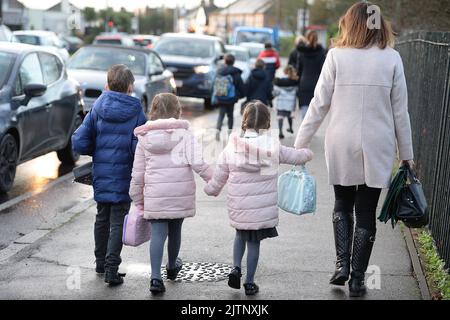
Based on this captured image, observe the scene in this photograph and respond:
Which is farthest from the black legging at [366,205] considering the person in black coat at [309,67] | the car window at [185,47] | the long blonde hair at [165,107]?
the car window at [185,47]

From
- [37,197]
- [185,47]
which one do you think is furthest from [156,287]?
[185,47]

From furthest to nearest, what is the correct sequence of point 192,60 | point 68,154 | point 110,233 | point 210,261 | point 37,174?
point 192,60
point 68,154
point 37,174
point 210,261
point 110,233

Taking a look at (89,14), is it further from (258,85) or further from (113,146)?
(113,146)

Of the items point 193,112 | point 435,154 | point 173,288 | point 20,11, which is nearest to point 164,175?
point 173,288

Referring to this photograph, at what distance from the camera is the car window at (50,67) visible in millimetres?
11469

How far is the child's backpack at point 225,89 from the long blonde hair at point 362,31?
29.7 feet

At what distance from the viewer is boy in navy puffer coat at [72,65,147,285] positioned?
6.23 meters

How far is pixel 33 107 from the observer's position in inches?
415

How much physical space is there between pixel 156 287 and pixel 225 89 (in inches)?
366

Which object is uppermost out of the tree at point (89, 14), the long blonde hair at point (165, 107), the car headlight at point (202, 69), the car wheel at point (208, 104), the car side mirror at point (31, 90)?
Answer: the long blonde hair at point (165, 107)

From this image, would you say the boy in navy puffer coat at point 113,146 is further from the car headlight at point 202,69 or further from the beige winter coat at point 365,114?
the car headlight at point 202,69

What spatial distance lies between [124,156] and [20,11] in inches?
1908

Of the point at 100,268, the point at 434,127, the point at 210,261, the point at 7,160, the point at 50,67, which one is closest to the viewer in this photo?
the point at 100,268

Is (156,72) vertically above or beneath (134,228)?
beneath
